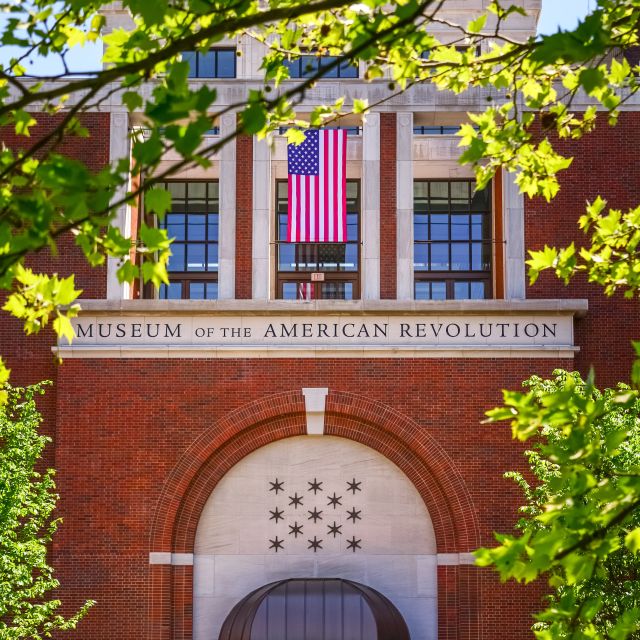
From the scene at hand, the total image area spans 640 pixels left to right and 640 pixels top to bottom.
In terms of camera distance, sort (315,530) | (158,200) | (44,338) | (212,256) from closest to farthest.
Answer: (158,200) < (315,530) < (44,338) < (212,256)

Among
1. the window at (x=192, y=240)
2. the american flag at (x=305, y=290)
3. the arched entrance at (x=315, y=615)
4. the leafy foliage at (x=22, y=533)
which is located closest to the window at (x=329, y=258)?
the american flag at (x=305, y=290)

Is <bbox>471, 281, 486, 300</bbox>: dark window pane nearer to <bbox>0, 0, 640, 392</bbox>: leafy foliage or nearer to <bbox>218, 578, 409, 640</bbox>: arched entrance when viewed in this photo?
<bbox>218, 578, 409, 640</bbox>: arched entrance

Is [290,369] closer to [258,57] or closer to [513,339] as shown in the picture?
[513,339]

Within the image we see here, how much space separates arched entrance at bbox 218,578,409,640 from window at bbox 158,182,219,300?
9.03 metres

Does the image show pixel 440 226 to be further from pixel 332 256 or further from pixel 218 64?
pixel 218 64

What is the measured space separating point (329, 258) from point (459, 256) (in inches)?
121

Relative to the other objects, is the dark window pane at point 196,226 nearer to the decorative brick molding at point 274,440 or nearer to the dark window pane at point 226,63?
the dark window pane at point 226,63

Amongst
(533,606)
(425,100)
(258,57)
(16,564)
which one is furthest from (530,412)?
(258,57)

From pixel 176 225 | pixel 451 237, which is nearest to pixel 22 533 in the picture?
pixel 176 225

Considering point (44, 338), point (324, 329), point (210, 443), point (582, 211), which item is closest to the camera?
point (210, 443)

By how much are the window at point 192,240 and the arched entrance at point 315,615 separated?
9030mm

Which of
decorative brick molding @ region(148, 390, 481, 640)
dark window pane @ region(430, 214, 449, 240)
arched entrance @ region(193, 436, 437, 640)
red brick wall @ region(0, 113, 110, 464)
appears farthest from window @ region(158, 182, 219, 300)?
arched entrance @ region(193, 436, 437, 640)

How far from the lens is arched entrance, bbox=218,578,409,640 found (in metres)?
20.7

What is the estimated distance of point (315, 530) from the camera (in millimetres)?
22734
